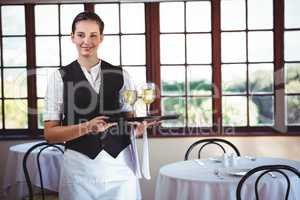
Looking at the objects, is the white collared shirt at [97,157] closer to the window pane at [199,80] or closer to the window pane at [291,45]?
the window pane at [199,80]

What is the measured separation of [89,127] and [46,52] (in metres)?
2.98

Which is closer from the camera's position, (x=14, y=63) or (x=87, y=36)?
(x=87, y=36)

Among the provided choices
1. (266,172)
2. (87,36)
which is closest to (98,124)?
(87,36)

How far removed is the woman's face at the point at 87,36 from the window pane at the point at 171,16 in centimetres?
271

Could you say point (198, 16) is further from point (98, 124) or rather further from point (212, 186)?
point (98, 124)

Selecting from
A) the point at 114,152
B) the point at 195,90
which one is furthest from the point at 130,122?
the point at 195,90

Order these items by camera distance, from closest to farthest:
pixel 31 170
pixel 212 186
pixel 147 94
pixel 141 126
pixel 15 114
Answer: pixel 141 126 → pixel 147 94 → pixel 212 186 → pixel 31 170 → pixel 15 114

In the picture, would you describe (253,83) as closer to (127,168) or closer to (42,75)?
(42,75)

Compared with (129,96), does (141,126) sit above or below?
below

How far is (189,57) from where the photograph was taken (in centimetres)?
452

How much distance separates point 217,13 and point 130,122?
275 cm

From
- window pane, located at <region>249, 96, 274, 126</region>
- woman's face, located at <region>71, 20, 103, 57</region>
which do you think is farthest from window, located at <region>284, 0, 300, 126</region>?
woman's face, located at <region>71, 20, 103, 57</region>

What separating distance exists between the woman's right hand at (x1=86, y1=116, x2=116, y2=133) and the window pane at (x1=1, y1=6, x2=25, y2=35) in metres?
3.07

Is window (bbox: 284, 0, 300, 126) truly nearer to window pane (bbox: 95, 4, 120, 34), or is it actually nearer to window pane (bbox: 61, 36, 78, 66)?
window pane (bbox: 95, 4, 120, 34)
